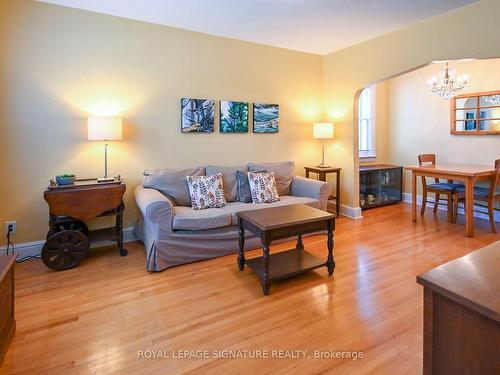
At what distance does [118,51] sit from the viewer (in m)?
3.23

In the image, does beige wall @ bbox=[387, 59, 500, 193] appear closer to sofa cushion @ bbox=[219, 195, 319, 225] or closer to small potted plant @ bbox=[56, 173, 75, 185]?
sofa cushion @ bbox=[219, 195, 319, 225]

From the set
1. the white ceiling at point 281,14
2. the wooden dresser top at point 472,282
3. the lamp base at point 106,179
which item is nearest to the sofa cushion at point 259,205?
the lamp base at point 106,179

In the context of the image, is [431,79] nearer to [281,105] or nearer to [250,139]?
[281,105]

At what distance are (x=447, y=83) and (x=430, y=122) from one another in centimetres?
80

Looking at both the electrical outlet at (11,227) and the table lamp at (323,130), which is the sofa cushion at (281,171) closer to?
the table lamp at (323,130)

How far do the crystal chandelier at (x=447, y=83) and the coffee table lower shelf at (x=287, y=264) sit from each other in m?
3.49

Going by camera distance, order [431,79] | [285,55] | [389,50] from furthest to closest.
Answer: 1. [431,79]
2. [285,55]
3. [389,50]

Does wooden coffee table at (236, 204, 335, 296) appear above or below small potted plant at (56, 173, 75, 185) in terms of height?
below

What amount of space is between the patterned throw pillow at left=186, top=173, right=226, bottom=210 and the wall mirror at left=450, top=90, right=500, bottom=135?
381 centimetres

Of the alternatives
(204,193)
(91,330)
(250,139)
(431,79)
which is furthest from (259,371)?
(431,79)

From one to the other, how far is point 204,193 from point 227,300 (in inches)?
52.6

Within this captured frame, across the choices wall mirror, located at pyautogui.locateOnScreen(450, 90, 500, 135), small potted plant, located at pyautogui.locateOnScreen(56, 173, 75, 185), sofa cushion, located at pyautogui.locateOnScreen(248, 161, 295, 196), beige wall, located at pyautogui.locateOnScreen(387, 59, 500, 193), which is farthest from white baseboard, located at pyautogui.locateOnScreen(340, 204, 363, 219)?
small potted plant, located at pyautogui.locateOnScreen(56, 173, 75, 185)

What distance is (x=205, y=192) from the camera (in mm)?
3242

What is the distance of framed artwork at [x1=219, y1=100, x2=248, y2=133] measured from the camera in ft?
12.7
